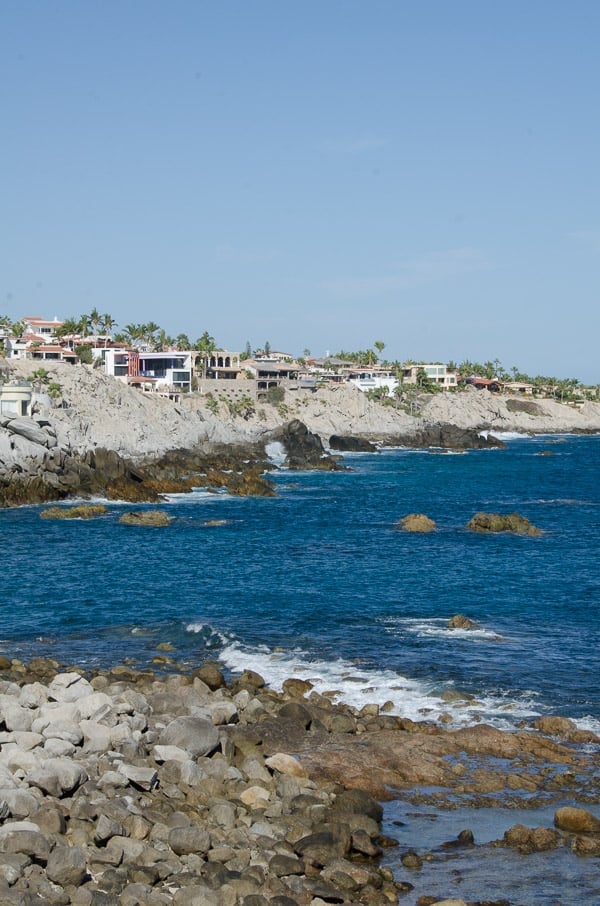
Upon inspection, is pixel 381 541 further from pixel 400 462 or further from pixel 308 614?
pixel 400 462

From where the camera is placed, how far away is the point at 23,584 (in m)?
46.7

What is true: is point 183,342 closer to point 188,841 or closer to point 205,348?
point 205,348

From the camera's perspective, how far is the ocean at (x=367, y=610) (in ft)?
72.4

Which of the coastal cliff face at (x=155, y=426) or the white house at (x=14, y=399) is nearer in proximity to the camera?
the coastal cliff face at (x=155, y=426)

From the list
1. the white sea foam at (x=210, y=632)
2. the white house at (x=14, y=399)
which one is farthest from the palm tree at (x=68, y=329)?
the white sea foam at (x=210, y=632)

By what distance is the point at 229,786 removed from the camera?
2236 centimetres

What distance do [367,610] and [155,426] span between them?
70037 millimetres

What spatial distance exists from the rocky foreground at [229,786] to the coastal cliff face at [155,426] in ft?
159

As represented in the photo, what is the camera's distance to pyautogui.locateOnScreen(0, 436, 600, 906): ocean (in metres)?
22.1

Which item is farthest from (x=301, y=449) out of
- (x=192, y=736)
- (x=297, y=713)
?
(x=192, y=736)

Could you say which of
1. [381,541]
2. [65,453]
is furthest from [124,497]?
[381,541]

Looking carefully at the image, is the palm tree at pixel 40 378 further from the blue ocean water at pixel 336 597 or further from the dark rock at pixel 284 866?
the dark rock at pixel 284 866

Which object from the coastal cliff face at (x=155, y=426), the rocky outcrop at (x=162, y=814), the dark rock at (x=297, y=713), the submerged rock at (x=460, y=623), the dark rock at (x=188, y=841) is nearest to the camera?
the rocky outcrop at (x=162, y=814)

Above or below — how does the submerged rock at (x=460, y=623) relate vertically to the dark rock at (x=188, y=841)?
below
